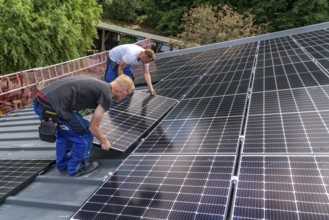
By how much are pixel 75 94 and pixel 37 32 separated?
19.4 m

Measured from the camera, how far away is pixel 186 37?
24188 millimetres

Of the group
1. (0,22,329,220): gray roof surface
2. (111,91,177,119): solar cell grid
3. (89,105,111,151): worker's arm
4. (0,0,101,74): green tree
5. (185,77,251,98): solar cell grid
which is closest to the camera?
(0,22,329,220): gray roof surface

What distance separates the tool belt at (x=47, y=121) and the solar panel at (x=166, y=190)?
3.48 feet

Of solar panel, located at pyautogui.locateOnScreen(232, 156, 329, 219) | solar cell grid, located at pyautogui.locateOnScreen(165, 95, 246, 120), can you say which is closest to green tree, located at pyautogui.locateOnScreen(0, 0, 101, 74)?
solar cell grid, located at pyautogui.locateOnScreen(165, 95, 246, 120)

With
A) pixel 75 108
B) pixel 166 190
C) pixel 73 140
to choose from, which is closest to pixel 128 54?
pixel 75 108

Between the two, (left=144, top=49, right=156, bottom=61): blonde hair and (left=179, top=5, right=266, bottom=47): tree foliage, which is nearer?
(left=144, top=49, right=156, bottom=61): blonde hair

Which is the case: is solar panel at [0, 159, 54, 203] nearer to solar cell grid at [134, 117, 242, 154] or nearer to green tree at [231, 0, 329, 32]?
solar cell grid at [134, 117, 242, 154]

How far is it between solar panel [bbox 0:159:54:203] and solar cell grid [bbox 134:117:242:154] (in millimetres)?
1673

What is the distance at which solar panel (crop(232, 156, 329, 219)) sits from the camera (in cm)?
283

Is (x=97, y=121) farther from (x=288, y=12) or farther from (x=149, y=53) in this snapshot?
(x=288, y=12)

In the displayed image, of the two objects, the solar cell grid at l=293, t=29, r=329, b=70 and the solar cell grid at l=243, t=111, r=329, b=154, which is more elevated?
the solar cell grid at l=293, t=29, r=329, b=70

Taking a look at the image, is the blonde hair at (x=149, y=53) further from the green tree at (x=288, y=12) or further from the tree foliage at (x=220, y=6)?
the green tree at (x=288, y=12)

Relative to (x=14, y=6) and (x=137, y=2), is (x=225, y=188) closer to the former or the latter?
(x=14, y=6)

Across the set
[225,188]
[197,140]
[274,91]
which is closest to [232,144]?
[197,140]
